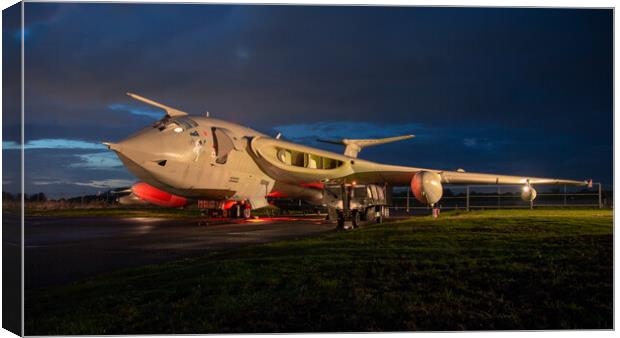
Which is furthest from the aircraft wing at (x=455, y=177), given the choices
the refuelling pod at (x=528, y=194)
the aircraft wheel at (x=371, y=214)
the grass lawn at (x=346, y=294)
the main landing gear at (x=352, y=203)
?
the grass lawn at (x=346, y=294)

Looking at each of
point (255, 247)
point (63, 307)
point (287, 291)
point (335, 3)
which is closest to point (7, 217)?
point (63, 307)

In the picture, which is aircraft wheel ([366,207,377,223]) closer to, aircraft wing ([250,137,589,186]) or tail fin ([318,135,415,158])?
aircraft wing ([250,137,589,186])

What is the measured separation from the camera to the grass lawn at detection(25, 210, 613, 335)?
5980 millimetres

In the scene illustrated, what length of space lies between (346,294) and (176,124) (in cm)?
1231

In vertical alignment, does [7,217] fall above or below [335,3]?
below

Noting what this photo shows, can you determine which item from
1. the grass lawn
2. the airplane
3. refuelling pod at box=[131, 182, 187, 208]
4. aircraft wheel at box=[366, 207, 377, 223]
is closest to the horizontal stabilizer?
the airplane

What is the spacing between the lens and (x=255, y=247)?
11102 mm

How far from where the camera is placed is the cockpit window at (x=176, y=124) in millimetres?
17297

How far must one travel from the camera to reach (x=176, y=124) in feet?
57.8

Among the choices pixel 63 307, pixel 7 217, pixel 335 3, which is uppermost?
pixel 335 3

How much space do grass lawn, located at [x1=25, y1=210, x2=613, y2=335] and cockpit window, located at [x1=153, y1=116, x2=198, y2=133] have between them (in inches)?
348

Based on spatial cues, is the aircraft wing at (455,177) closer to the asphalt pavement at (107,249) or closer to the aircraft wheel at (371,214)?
the aircraft wheel at (371,214)

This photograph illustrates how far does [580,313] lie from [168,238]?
34.4 ft

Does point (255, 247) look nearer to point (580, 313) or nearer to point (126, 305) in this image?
point (126, 305)
